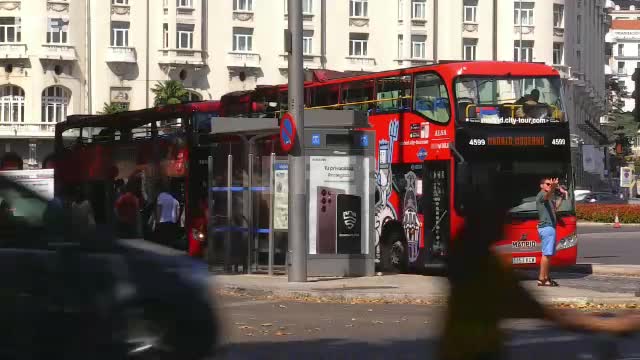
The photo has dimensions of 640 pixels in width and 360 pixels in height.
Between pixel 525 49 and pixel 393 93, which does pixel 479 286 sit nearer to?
pixel 393 93

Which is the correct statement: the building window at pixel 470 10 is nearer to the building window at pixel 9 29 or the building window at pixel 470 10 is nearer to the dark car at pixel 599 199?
the dark car at pixel 599 199

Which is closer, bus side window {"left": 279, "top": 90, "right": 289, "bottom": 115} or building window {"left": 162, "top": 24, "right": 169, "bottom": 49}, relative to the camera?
bus side window {"left": 279, "top": 90, "right": 289, "bottom": 115}

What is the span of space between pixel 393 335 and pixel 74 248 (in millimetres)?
5855

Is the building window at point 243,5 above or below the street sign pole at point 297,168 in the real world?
above

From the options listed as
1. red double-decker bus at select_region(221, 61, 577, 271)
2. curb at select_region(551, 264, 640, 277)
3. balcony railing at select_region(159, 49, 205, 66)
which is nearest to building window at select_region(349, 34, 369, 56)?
balcony railing at select_region(159, 49, 205, 66)

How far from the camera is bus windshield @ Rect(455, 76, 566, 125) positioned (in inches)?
904

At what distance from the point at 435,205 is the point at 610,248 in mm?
13094

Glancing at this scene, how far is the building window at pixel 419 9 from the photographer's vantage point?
84.5 m

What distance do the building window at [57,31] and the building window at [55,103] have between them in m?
2.82

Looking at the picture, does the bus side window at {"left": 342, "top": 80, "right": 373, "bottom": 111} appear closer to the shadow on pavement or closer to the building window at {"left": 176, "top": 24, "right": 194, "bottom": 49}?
the shadow on pavement

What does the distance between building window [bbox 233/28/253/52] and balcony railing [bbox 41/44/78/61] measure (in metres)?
10.6

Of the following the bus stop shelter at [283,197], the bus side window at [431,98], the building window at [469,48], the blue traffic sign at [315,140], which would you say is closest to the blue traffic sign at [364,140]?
the bus stop shelter at [283,197]

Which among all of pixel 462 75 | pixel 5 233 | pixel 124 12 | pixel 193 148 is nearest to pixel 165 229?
pixel 193 148

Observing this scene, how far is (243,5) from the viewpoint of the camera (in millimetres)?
81250
